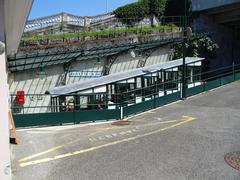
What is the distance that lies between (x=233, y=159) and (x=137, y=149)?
318 centimetres

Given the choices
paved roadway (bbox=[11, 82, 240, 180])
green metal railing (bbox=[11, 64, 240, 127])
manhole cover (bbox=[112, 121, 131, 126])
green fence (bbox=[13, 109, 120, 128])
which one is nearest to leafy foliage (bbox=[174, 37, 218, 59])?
green metal railing (bbox=[11, 64, 240, 127])

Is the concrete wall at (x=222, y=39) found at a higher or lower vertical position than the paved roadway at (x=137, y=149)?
higher

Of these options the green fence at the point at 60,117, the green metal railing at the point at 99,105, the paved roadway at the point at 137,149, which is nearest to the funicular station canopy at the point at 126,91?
the green metal railing at the point at 99,105

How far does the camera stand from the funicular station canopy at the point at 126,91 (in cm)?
1992

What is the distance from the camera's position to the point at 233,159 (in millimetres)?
9953

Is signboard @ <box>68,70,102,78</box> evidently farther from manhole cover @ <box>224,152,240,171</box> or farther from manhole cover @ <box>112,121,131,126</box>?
manhole cover @ <box>224,152,240,171</box>

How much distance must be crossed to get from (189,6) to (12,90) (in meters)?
→ 27.4

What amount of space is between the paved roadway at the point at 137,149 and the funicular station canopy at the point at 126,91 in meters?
2.43

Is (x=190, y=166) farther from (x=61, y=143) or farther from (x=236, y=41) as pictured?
(x=236, y=41)

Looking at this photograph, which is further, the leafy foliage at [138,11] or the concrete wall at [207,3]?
the leafy foliage at [138,11]

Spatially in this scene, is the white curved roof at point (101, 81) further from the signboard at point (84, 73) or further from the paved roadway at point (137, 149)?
the paved roadway at point (137, 149)

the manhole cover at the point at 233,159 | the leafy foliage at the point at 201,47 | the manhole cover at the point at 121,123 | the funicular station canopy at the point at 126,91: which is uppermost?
the leafy foliage at the point at 201,47

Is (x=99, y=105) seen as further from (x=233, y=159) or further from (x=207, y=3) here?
(x=207, y=3)

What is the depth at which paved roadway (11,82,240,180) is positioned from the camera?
8938mm
